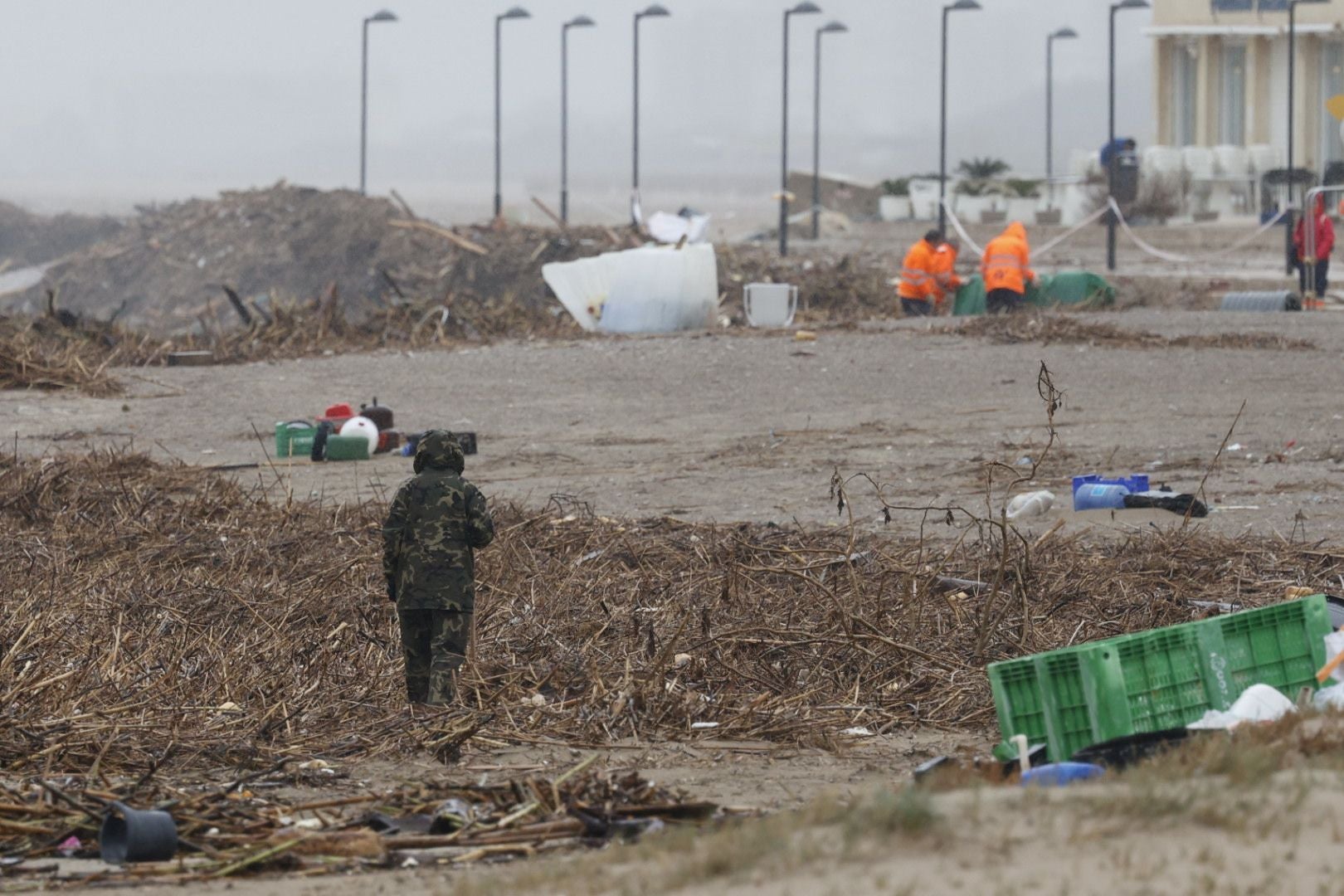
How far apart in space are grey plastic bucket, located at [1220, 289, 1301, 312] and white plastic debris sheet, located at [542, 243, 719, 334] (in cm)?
653

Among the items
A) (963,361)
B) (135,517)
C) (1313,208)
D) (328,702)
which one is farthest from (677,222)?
A: (328,702)

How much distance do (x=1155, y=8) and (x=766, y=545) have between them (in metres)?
48.6

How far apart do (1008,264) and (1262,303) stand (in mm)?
3308

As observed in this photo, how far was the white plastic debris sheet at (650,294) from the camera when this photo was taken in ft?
79.7

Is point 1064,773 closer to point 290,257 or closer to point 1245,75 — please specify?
point 290,257

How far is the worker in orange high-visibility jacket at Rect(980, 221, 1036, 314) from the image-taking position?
23609mm

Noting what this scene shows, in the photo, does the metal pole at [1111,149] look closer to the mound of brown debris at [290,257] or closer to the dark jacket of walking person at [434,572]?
the mound of brown debris at [290,257]

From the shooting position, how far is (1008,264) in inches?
931

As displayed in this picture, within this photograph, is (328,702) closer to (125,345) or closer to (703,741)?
(703,741)

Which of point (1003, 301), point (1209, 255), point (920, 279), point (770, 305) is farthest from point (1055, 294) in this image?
point (1209, 255)

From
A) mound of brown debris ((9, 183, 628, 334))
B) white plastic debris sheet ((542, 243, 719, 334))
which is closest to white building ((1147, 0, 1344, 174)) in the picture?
mound of brown debris ((9, 183, 628, 334))

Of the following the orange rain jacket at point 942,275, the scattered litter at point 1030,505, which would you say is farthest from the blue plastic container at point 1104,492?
the orange rain jacket at point 942,275

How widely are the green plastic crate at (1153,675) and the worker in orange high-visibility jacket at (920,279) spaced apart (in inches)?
728

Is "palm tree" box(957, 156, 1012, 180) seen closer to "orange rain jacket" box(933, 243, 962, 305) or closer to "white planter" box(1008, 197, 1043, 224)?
"white planter" box(1008, 197, 1043, 224)
